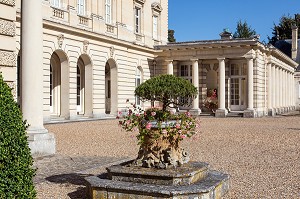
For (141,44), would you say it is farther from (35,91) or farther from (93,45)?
(35,91)

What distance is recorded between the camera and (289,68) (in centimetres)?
4031

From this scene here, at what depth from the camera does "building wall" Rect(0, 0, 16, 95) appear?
7.98 metres

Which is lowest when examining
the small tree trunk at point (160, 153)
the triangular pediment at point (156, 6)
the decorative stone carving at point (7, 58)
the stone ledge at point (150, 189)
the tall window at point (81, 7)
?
the stone ledge at point (150, 189)

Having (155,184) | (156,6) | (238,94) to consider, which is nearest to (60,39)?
(156,6)

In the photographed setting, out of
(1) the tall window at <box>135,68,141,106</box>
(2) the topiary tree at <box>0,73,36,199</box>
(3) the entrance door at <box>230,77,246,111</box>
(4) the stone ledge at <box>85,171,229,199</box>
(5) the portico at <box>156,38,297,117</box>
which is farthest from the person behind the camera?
(3) the entrance door at <box>230,77,246,111</box>

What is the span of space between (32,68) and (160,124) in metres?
4.67

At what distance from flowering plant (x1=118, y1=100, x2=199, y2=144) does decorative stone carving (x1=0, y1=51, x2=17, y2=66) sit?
11.2 ft

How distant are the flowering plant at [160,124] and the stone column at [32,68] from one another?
401 cm

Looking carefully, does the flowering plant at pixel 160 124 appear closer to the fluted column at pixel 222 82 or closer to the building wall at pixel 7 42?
the building wall at pixel 7 42

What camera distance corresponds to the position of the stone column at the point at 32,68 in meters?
9.09

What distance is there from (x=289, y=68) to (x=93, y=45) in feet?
77.1

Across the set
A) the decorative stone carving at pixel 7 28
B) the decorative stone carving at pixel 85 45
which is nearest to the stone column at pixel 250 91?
the decorative stone carving at pixel 85 45

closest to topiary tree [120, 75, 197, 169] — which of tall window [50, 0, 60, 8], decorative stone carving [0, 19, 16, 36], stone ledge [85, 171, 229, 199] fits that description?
stone ledge [85, 171, 229, 199]

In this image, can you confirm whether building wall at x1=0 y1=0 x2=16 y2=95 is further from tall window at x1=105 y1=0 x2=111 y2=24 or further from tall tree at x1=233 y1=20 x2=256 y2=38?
tall tree at x1=233 y1=20 x2=256 y2=38
